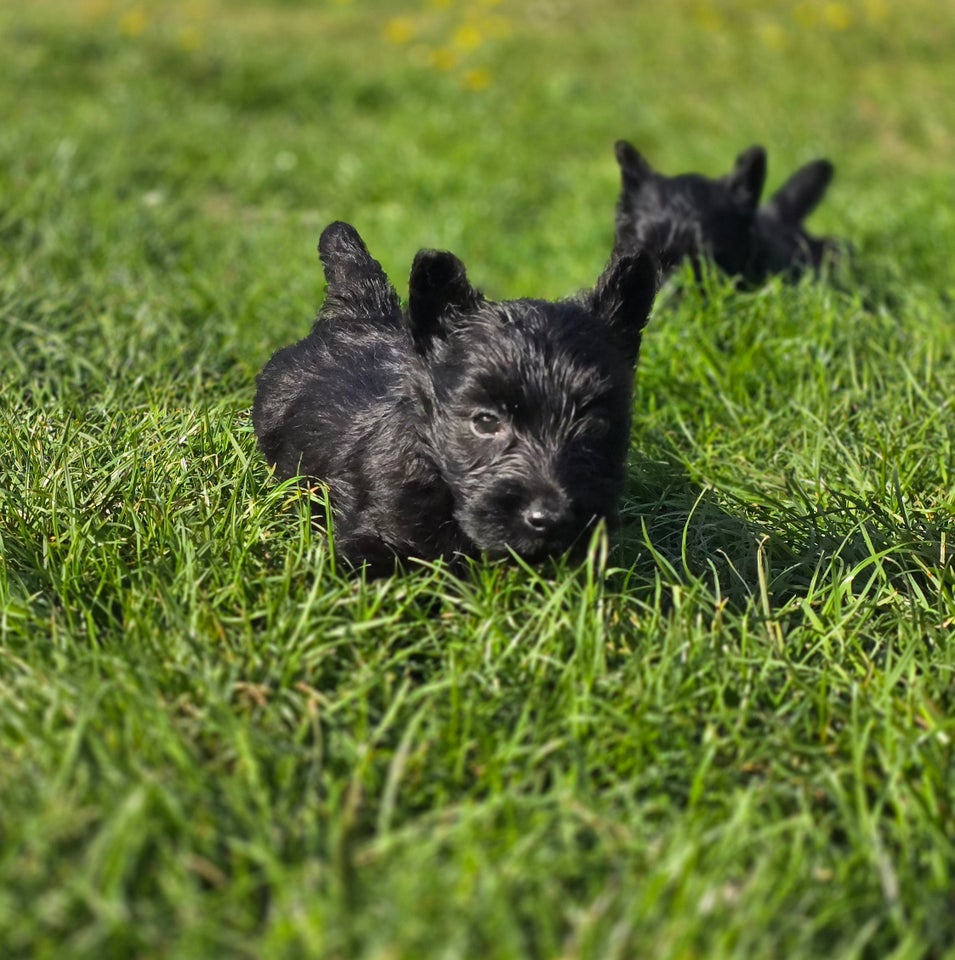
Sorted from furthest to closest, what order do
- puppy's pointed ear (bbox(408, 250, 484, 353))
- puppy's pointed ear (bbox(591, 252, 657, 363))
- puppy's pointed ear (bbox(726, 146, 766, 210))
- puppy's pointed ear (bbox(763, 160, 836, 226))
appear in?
puppy's pointed ear (bbox(763, 160, 836, 226)), puppy's pointed ear (bbox(726, 146, 766, 210)), puppy's pointed ear (bbox(591, 252, 657, 363)), puppy's pointed ear (bbox(408, 250, 484, 353))

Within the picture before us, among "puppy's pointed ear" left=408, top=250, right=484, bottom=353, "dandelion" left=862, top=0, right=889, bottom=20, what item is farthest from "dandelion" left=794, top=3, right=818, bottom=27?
"puppy's pointed ear" left=408, top=250, right=484, bottom=353

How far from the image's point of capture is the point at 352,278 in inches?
150

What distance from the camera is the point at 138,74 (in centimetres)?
887

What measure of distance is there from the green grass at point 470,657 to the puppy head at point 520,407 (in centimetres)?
17

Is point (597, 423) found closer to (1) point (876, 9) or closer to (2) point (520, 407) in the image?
(2) point (520, 407)

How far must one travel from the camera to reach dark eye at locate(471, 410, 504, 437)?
2.88 metres

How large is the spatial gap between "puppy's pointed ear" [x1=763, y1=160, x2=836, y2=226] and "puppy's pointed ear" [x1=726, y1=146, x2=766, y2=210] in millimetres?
459

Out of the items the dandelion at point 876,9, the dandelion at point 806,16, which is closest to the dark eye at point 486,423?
the dandelion at point 806,16

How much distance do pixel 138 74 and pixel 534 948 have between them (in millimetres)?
8329

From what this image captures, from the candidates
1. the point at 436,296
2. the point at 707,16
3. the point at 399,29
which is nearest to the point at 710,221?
the point at 436,296

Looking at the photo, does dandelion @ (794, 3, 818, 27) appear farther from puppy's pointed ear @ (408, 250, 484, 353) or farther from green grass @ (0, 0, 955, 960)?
puppy's pointed ear @ (408, 250, 484, 353)

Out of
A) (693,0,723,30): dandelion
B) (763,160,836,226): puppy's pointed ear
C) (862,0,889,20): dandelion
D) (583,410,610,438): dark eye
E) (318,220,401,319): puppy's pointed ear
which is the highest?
(862,0,889,20): dandelion

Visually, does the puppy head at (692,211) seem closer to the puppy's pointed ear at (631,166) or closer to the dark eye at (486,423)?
the puppy's pointed ear at (631,166)

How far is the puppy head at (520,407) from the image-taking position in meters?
2.76
